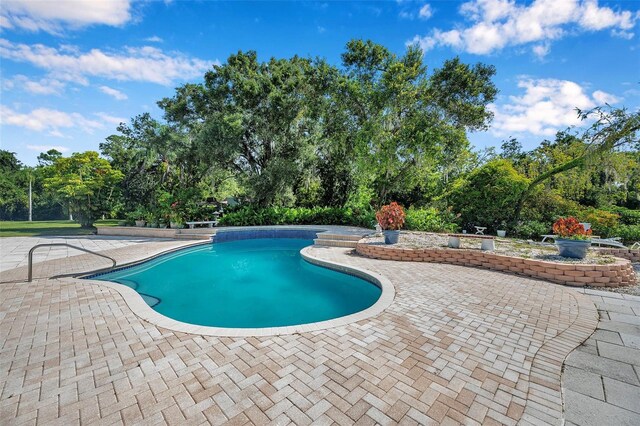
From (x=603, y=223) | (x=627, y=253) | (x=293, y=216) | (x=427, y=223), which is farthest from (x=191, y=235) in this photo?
(x=603, y=223)

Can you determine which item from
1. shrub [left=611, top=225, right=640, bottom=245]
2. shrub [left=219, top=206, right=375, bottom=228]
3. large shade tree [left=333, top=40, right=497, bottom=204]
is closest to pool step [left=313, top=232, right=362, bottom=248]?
shrub [left=219, top=206, right=375, bottom=228]

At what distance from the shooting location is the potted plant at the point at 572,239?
602 centimetres

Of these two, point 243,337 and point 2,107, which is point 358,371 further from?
point 2,107

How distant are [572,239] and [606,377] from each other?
16.1 feet

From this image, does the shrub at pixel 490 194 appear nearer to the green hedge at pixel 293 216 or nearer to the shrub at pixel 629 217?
the green hedge at pixel 293 216

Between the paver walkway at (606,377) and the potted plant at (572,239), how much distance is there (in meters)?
2.73

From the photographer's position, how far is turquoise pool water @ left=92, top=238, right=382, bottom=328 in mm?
4859

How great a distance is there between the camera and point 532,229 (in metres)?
11.0

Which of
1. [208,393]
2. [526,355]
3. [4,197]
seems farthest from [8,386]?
[4,197]

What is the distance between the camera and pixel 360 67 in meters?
14.1

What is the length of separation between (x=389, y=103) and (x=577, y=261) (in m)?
9.57

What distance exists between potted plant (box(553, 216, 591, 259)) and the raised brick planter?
579mm

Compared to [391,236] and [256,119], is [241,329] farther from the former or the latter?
[256,119]

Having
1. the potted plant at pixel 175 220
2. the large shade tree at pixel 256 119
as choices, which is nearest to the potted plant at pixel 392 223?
the large shade tree at pixel 256 119
